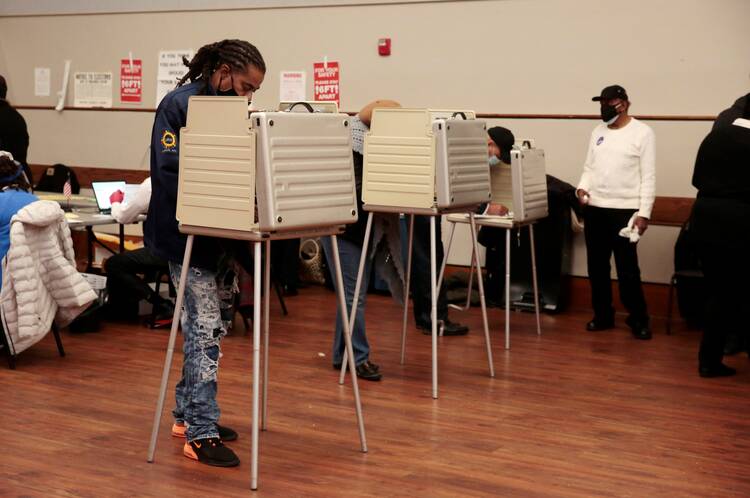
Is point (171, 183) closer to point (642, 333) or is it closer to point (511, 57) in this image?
point (642, 333)

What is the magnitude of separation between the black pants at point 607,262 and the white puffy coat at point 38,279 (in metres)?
3.16

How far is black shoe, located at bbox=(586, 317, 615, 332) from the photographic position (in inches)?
262

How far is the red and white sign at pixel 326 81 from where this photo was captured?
332 inches

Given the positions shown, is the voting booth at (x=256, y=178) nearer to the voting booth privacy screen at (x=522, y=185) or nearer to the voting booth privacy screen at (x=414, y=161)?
the voting booth privacy screen at (x=414, y=161)

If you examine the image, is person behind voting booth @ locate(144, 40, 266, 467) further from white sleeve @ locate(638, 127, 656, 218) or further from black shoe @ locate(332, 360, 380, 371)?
white sleeve @ locate(638, 127, 656, 218)

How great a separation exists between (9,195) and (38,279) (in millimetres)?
443

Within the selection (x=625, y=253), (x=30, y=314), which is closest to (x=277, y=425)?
(x=30, y=314)

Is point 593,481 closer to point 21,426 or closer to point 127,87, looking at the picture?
point 21,426

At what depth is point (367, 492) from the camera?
3.45 metres

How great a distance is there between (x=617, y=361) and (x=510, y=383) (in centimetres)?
92

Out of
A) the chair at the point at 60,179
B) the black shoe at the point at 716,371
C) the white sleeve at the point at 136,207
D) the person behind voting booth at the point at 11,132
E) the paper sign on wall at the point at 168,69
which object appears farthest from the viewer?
the paper sign on wall at the point at 168,69

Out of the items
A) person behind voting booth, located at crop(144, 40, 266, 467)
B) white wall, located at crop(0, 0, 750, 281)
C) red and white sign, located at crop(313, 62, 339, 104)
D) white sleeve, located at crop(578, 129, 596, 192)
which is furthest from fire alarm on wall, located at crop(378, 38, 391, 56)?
person behind voting booth, located at crop(144, 40, 266, 467)

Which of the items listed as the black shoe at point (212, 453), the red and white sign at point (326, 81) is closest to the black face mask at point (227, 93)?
the black shoe at point (212, 453)

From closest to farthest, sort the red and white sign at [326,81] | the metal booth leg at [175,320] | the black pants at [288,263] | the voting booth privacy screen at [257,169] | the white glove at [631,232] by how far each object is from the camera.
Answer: the voting booth privacy screen at [257,169] < the metal booth leg at [175,320] < the white glove at [631,232] < the black pants at [288,263] < the red and white sign at [326,81]
